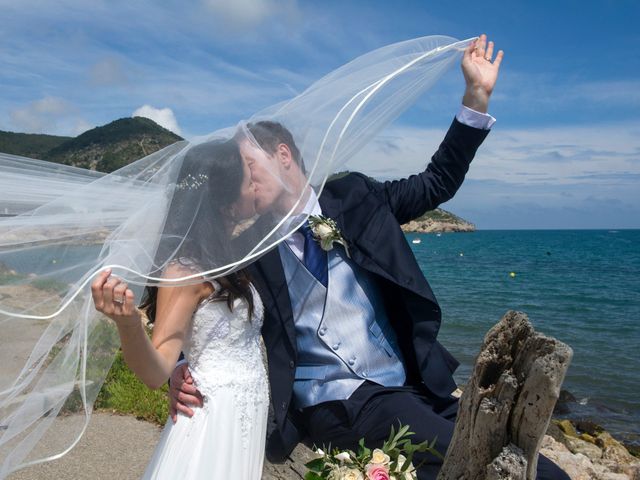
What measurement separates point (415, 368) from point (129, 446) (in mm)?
4030

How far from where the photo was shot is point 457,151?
3793 millimetres

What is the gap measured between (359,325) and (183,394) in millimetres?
1024

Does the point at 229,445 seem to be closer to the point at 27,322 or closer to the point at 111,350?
the point at 111,350

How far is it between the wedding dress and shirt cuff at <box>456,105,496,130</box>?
1540 millimetres

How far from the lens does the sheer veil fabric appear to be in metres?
2.75

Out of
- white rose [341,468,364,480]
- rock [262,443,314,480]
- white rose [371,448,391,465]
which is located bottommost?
rock [262,443,314,480]

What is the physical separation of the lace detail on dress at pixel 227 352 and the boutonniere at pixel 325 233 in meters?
0.48

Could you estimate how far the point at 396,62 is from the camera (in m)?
3.75

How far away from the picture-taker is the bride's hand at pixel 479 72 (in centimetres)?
376

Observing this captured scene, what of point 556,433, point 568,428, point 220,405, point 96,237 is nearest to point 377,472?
point 220,405

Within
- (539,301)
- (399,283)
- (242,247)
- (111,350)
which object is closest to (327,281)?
(399,283)

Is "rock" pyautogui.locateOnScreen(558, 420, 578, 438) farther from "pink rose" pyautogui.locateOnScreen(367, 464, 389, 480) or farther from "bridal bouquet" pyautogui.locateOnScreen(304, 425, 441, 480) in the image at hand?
"pink rose" pyautogui.locateOnScreen(367, 464, 389, 480)

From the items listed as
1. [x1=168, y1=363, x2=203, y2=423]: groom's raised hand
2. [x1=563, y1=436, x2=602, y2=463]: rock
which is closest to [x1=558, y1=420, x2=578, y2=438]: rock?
[x1=563, y1=436, x2=602, y2=463]: rock

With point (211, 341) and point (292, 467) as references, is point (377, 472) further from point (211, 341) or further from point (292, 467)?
point (292, 467)
